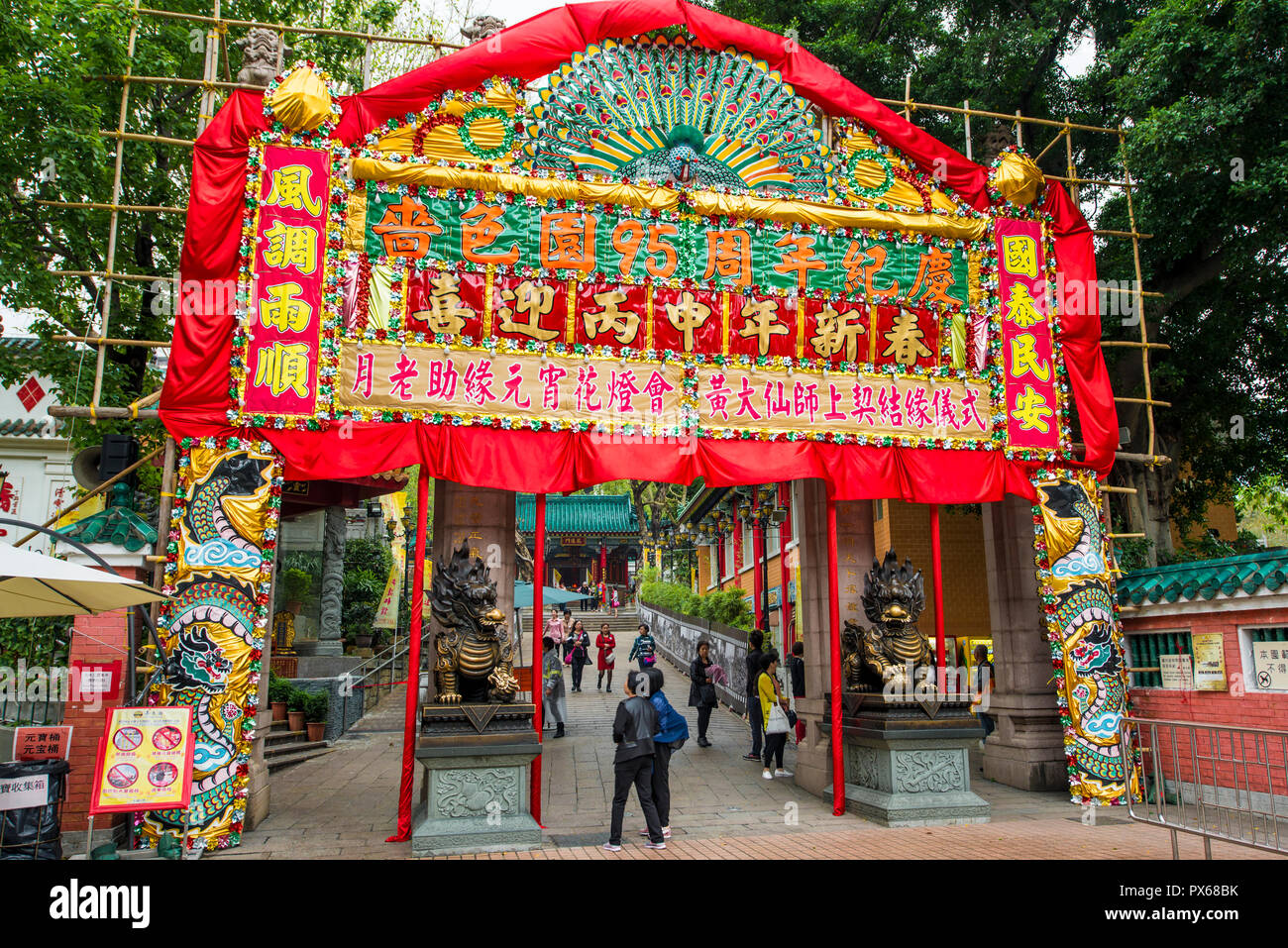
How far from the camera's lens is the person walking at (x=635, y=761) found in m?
7.74

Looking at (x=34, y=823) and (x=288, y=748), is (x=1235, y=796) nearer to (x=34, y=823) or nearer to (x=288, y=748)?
(x=34, y=823)

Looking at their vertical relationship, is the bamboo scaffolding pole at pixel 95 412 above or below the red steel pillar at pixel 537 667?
above

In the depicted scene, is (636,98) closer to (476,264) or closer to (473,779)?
(476,264)

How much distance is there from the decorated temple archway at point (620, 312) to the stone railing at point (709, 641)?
604 cm

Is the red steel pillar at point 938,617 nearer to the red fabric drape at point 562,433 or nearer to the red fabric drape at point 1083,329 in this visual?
the red fabric drape at point 562,433

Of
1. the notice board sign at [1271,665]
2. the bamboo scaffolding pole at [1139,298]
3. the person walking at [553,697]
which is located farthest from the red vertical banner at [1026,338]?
the person walking at [553,697]

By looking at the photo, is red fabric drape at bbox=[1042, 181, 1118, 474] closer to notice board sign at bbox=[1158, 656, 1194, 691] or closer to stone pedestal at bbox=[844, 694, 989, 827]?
notice board sign at bbox=[1158, 656, 1194, 691]

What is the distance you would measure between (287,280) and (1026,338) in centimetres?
912

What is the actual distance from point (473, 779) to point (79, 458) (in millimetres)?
6094

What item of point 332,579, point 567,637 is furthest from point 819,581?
point 332,579

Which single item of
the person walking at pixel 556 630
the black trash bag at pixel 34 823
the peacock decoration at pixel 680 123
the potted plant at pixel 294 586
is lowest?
the black trash bag at pixel 34 823

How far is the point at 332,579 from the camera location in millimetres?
18000

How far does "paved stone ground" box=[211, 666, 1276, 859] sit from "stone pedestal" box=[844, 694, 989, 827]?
20 centimetres

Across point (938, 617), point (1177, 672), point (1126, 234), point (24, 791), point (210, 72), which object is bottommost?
point (24, 791)
